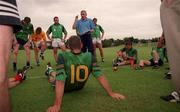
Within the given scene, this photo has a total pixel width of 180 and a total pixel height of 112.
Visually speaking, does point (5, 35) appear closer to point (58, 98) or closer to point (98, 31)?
point (58, 98)

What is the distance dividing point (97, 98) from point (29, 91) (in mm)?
1783

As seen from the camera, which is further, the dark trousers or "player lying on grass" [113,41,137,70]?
the dark trousers

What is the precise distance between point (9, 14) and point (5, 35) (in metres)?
0.24

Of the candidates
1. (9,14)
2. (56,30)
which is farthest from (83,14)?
(9,14)

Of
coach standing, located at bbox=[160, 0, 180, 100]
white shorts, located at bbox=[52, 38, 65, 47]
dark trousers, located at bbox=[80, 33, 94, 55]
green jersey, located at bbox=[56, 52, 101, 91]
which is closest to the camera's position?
coach standing, located at bbox=[160, 0, 180, 100]

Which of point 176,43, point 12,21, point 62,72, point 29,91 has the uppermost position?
point 12,21

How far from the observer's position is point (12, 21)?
3213 mm

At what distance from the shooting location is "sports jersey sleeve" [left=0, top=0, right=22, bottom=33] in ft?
10.3

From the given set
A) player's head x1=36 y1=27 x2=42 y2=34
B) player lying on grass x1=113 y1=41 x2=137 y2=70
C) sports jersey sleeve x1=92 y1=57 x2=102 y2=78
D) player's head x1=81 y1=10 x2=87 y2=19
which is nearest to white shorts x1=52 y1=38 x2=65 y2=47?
player's head x1=81 y1=10 x2=87 y2=19

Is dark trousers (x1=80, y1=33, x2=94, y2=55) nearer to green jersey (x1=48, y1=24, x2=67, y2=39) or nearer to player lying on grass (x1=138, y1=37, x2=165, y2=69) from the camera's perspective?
green jersey (x1=48, y1=24, x2=67, y2=39)

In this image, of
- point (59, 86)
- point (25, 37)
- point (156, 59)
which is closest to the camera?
point (59, 86)

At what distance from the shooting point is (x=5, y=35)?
309 centimetres

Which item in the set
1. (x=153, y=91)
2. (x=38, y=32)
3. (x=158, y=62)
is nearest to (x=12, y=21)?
(x=153, y=91)

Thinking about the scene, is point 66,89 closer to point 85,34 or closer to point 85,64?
point 85,64
